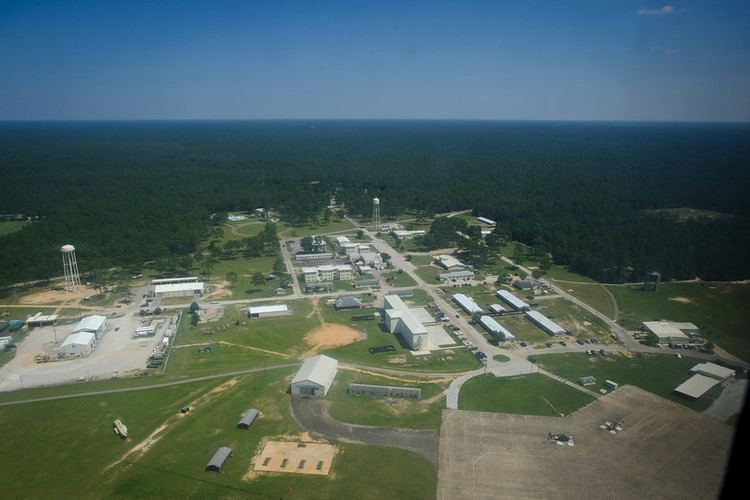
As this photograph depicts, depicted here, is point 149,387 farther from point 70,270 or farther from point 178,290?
point 70,270

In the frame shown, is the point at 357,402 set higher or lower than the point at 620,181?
lower

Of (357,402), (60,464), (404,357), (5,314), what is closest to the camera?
(60,464)

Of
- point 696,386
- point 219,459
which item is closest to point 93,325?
point 219,459

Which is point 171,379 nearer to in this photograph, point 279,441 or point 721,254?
point 279,441

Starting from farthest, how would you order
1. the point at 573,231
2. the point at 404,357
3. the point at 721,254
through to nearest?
1. the point at 573,231
2. the point at 721,254
3. the point at 404,357

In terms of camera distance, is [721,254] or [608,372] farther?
[721,254]

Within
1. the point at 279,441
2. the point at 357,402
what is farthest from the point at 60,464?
the point at 357,402

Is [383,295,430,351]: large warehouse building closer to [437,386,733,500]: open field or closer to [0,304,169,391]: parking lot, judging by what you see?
[437,386,733,500]: open field
